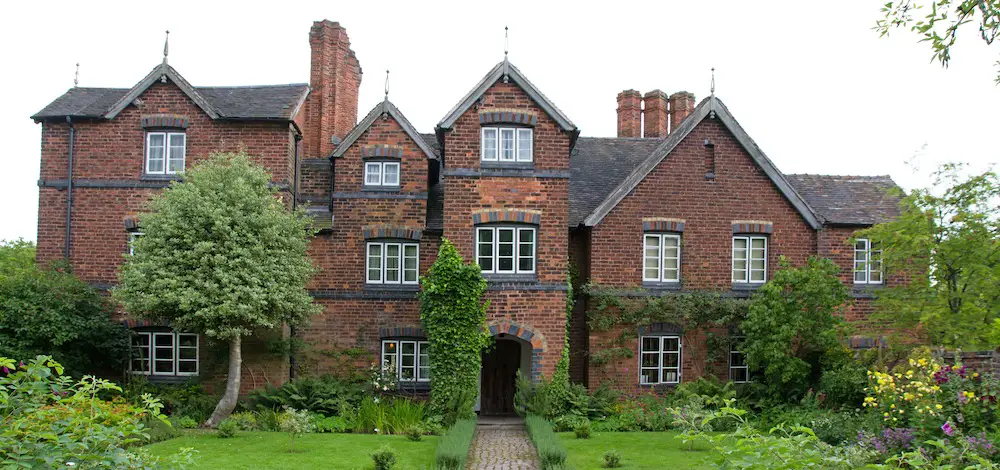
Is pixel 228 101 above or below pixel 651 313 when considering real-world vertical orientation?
above

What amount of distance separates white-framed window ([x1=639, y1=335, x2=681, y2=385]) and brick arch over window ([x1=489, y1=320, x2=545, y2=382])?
3.19 metres

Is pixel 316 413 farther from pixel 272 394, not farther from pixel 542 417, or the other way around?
pixel 542 417

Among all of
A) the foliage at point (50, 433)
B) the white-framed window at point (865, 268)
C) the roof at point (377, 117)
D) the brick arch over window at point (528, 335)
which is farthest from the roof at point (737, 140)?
the foliage at point (50, 433)

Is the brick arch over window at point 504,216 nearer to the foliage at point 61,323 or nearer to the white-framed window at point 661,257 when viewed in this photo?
the white-framed window at point 661,257

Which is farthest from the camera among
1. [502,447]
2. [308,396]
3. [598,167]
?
[598,167]

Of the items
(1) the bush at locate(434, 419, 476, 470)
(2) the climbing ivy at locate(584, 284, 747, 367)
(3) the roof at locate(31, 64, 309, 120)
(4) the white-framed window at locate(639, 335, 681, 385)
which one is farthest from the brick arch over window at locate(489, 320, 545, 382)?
(3) the roof at locate(31, 64, 309, 120)

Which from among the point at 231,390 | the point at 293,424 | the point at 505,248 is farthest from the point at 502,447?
the point at 231,390

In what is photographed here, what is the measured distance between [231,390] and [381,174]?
23.4ft

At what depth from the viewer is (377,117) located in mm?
24453

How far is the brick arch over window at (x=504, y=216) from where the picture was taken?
22.9 m

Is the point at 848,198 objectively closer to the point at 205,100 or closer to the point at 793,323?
the point at 793,323

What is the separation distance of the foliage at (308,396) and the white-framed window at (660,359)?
776 cm

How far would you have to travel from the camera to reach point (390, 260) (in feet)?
81.4

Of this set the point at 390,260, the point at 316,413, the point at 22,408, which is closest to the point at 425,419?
the point at 316,413
